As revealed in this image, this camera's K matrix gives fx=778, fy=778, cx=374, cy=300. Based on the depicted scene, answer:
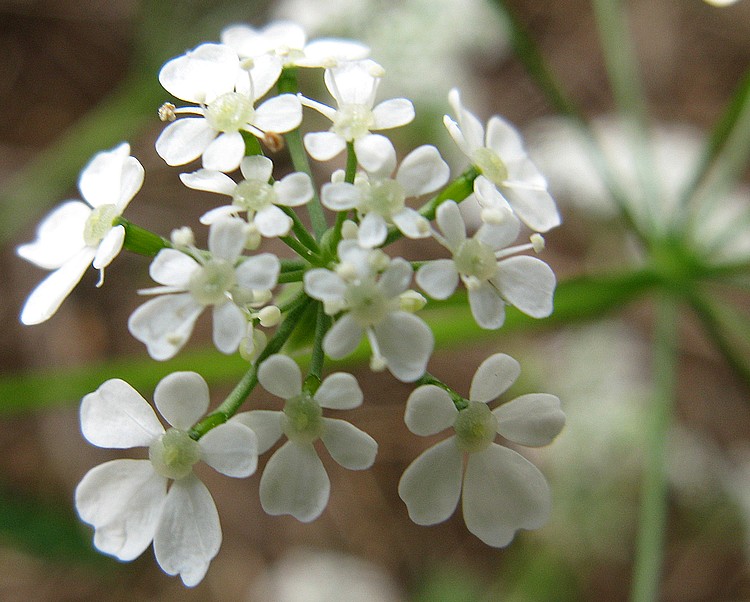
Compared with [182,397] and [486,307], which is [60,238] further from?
[486,307]

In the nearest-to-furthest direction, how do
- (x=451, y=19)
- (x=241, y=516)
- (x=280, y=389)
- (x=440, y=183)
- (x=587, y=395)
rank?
(x=280, y=389) < (x=440, y=183) < (x=451, y=19) < (x=587, y=395) < (x=241, y=516)

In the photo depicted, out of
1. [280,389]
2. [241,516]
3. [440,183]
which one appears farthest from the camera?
[241,516]

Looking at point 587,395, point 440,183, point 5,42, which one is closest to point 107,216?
point 440,183

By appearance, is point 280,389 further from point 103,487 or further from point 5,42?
point 5,42

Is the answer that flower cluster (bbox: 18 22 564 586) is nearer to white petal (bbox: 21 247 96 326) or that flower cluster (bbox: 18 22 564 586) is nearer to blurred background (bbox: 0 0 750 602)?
white petal (bbox: 21 247 96 326)

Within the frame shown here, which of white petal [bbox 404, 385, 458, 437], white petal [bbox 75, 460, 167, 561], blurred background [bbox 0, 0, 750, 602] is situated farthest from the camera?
blurred background [bbox 0, 0, 750, 602]

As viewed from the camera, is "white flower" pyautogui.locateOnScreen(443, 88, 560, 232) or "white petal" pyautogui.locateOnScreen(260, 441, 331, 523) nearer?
"white petal" pyautogui.locateOnScreen(260, 441, 331, 523)

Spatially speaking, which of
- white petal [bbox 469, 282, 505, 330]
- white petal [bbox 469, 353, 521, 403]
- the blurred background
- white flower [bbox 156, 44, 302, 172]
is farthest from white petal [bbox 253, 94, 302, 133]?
the blurred background
